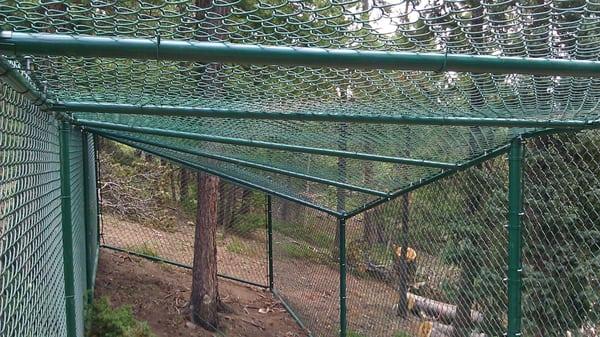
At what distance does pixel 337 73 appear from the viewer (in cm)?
194

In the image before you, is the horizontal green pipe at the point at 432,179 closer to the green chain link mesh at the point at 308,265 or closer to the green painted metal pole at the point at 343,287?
the green painted metal pole at the point at 343,287

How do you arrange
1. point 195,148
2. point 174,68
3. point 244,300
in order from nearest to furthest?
1. point 174,68
2. point 195,148
3. point 244,300

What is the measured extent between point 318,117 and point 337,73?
592 mm

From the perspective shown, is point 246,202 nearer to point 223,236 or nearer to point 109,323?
point 223,236

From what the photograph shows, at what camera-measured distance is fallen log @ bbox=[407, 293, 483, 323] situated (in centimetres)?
408

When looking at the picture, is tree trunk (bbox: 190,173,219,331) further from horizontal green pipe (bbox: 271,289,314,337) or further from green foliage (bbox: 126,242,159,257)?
green foliage (bbox: 126,242,159,257)

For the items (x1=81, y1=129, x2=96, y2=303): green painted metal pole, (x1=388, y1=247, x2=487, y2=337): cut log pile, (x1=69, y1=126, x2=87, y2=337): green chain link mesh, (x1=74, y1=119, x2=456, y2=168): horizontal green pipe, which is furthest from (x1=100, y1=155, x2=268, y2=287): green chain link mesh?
(x1=74, y1=119, x2=456, y2=168): horizontal green pipe

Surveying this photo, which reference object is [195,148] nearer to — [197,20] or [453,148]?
[453,148]

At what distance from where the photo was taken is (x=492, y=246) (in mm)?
3797

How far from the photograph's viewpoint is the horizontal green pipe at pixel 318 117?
Result: 2479 millimetres

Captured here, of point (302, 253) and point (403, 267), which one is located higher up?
point (403, 267)

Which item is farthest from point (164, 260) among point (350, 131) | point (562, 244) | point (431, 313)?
point (562, 244)

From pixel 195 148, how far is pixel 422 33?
11.6ft

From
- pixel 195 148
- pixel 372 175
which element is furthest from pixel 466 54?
pixel 195 148
